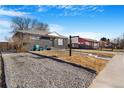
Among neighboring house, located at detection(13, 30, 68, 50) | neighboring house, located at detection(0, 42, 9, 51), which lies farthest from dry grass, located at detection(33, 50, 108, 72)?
neighboring house, located at detection(13, 30, 68, 50)

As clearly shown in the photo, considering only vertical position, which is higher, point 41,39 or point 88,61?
point 41,39

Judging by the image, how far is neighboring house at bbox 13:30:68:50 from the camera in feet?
63.9

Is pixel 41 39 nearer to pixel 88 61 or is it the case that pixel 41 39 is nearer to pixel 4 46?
pixel 4 46

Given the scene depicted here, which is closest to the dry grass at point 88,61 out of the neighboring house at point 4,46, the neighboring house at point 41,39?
the neighboring house at point 4,46

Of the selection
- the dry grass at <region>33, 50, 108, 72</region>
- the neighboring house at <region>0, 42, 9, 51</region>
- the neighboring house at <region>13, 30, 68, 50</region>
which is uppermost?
the neighboring house at <region>13, 30, 68, 50</region>

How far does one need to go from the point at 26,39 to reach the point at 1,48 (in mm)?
3160

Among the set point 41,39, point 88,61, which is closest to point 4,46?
point 41,39

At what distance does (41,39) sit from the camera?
2189cm

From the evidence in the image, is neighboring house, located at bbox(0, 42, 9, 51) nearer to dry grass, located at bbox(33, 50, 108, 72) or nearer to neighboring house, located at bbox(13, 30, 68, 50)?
neighboring house, located at bbox(13, 30, 68, 50)

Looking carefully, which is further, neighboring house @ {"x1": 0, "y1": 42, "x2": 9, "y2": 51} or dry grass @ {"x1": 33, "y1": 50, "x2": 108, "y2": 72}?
neighboring house @ {"x1": 0, "y1": 42, "x2": 9, "y2": 51}
